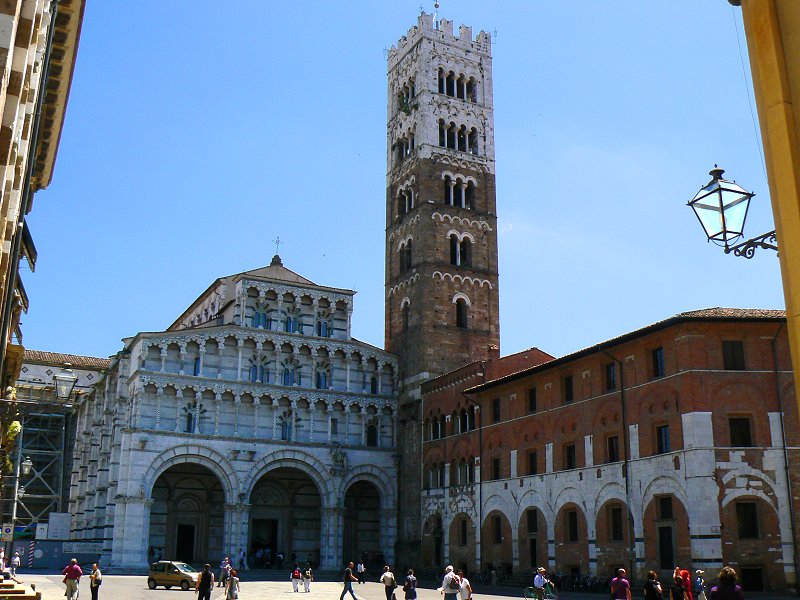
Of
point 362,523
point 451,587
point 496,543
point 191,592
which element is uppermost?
point 362,523

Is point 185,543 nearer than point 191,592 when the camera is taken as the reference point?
No

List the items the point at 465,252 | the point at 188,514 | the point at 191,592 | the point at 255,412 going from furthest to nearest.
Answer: the point at 465,252
the point at 188,514
the point at 255,412
the point at 191,592

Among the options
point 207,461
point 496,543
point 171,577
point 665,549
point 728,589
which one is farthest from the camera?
point 207,461

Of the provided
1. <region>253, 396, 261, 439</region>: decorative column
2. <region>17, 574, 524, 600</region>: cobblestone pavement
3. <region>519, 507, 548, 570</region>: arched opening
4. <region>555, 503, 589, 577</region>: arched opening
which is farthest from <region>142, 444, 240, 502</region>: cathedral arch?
<region>555, 503, 589, 577</region>: arched opening

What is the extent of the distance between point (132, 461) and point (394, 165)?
26.7m

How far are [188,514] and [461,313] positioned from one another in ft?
66.7

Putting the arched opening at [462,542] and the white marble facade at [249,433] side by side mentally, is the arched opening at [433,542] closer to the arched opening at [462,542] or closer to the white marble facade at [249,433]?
the arched opening at [462,542]

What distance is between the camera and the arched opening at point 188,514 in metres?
49.5

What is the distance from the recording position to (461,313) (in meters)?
54.1

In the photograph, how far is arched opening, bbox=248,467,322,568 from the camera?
51.6m

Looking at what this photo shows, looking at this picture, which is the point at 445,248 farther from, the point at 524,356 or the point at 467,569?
the point at 467,569

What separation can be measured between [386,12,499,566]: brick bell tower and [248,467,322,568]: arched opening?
551 centimetres

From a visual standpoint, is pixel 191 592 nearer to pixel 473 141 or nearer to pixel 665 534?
pixel 665 534

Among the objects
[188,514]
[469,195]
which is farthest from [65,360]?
[469,195]
